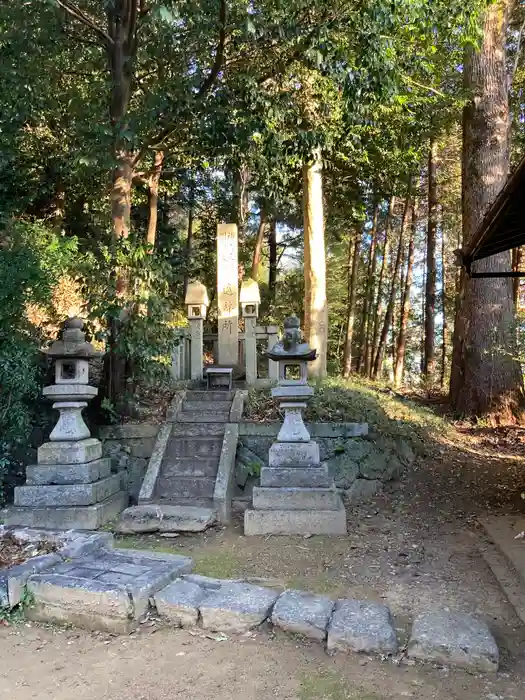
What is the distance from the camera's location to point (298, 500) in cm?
546

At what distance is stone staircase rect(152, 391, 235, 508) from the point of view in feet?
20.1

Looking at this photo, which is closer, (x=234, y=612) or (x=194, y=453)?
(x=234, y=612)

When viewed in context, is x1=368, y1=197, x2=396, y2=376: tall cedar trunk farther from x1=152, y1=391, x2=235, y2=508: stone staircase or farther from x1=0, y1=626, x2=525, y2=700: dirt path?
x1=0, y1=626, x2=525, y2=700: dirt path

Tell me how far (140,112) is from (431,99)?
653cm

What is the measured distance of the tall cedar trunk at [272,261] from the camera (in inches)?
674

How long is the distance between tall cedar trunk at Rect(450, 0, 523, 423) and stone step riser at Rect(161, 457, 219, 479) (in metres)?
6.45

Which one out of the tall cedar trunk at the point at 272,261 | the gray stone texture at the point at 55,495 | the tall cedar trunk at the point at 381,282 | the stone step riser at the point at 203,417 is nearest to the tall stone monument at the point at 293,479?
the stone step riser at the point at 203,417

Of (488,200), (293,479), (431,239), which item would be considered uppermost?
(431,239)

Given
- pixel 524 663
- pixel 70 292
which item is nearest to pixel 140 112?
pixel 70 292

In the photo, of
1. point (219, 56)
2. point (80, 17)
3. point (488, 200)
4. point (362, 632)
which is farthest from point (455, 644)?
point (488, 200)

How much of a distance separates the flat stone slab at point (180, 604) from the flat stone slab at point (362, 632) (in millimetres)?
858

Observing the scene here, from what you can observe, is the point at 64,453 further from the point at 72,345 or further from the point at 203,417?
the point at 203,417

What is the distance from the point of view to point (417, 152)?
11578 millimetres

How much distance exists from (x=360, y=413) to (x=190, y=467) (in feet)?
8.75
